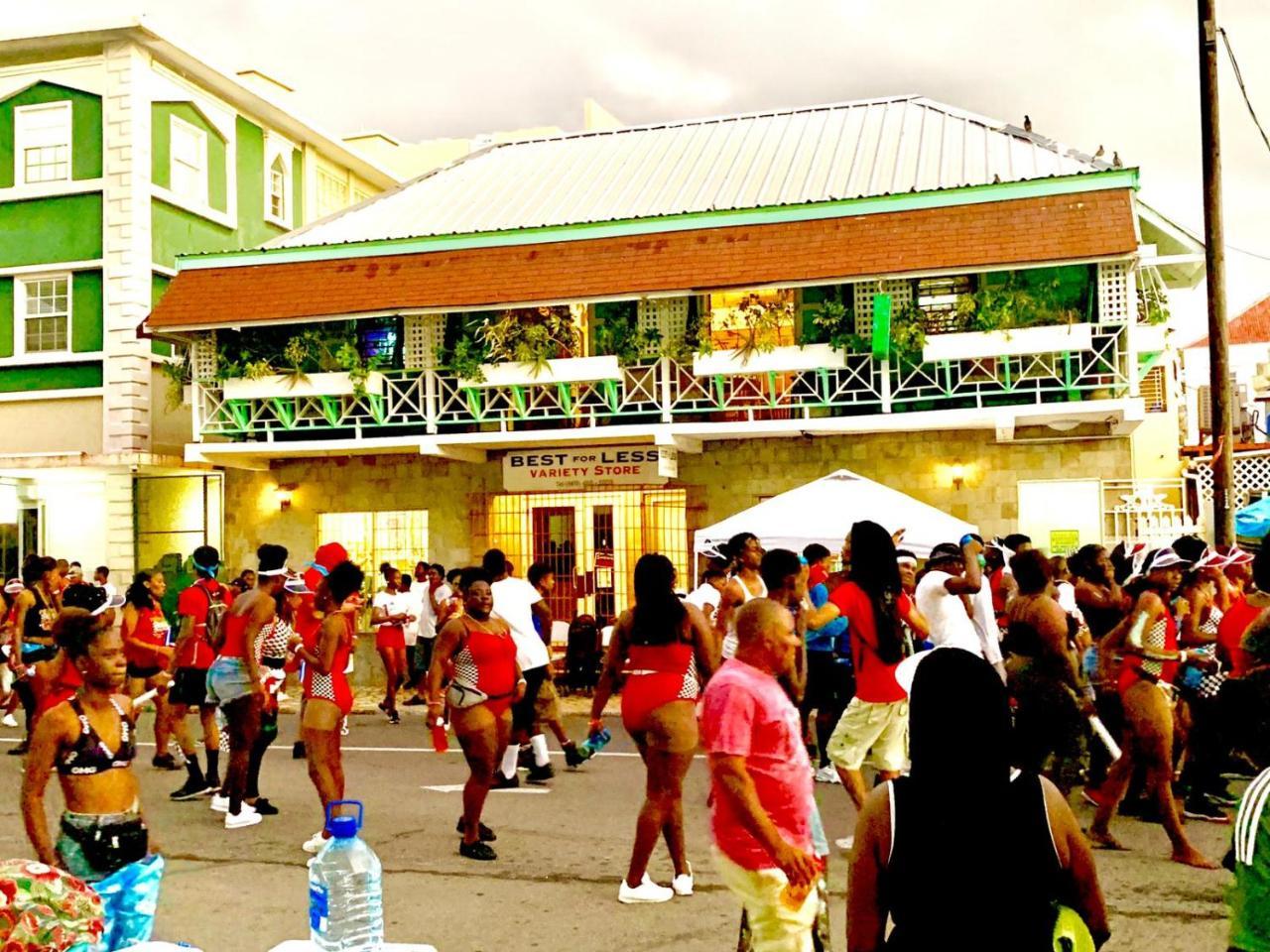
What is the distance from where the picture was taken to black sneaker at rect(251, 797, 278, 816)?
28.8ft

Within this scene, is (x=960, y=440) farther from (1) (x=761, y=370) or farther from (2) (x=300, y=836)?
(2) (x=300, y=836)

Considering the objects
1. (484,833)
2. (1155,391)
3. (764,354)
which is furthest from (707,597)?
(1155,391)

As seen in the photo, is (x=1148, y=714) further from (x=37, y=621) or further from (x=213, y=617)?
(x=37, y=621)

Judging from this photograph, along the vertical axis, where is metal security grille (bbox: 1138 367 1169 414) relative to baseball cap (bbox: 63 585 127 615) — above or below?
above

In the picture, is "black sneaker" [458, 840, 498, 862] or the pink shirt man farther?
"black sneaker" [458, 840, 498, 862]

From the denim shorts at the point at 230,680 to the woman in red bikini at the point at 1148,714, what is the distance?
5.48 m

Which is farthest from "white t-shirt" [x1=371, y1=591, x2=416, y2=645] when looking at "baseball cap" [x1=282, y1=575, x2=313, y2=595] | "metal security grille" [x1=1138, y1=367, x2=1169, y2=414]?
"metal security grille" [x1=1138, y1=367, x2=1169, y2=414]

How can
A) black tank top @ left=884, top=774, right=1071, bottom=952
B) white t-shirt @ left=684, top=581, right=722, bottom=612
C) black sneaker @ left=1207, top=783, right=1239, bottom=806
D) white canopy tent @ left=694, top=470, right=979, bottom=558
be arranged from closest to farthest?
1. black tank top @ left=884, top=774, right=1071, bottom=952
2. black sneaker @ left=1207, top=783, right=1239, bottom=806
3. white t-shirt @ left=684, top=581, right=722, bottom=612
4. white canopy tent @ left=694, top=470, right=979, bottom=558

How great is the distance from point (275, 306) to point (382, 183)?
12.5 metres

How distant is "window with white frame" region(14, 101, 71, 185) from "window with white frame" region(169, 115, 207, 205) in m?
1.68

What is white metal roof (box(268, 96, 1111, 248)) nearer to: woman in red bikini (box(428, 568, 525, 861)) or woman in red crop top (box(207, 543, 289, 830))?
woman in red crop top (box(207, 543, 289, 830))

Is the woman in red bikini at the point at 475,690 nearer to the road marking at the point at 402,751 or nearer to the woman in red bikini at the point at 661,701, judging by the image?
the woman in red bikini at the point at 661,701

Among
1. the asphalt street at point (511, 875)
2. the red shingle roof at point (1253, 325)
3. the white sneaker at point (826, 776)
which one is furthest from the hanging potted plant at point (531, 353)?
the red shingle roof at point (1253, 325)

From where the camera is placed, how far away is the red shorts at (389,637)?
15.5 meters
